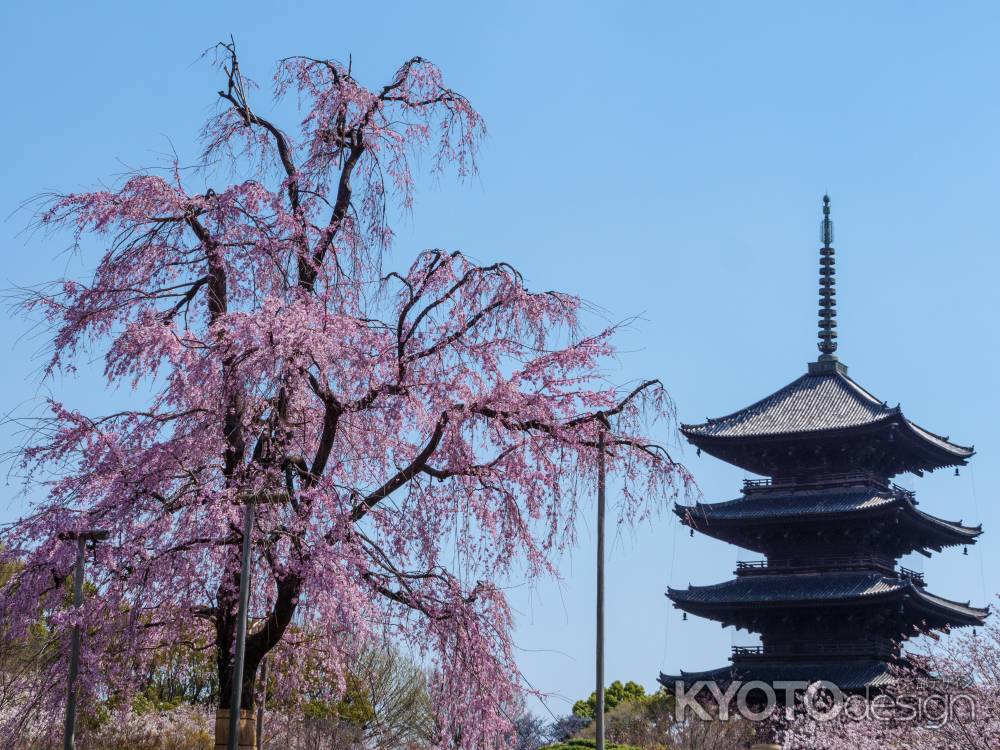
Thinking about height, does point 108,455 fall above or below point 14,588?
above

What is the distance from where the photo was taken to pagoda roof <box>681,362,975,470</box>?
141 feet

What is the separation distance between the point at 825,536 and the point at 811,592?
7.88 ft

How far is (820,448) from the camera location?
44.3 m

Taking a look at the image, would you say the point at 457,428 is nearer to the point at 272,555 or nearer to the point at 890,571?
the point at 272,555

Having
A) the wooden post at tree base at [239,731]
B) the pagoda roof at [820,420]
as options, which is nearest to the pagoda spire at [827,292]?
the pagoda roof at [820,420]

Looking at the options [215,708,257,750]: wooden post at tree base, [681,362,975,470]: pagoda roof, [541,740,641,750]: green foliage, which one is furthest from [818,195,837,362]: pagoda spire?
[215,708,257,750]: wooden post at tree base

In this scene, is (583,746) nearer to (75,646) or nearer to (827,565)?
(827,565)

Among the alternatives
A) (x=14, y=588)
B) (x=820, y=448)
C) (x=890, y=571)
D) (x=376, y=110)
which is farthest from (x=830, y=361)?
(x=14, y=588)

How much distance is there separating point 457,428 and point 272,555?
7.81 feet

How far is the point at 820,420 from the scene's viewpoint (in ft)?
145

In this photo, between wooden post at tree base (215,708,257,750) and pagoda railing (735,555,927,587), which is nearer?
wooden post at tree base (215,708,257,750)

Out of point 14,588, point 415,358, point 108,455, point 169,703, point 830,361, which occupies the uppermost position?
point 830,361

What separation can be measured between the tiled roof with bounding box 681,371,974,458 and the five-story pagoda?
0.06 metres

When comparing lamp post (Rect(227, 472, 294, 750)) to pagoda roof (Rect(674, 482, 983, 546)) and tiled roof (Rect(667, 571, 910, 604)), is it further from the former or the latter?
tiled roof (Rect(667, 571, 910, 604))
